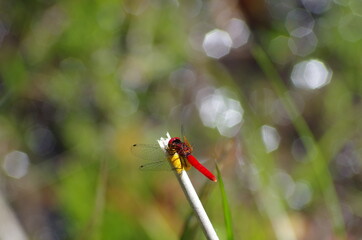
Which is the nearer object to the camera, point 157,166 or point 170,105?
point 157,166

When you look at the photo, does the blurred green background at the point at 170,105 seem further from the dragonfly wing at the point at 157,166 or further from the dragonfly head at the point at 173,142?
the dragonfly head at the point at 173,142

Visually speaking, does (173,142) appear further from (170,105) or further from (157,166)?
(170,105)

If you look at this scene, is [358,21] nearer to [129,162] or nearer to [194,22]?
[194,22]

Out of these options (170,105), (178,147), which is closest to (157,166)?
(178,147)

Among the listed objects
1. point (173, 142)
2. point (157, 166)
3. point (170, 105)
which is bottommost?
point (173, 142)

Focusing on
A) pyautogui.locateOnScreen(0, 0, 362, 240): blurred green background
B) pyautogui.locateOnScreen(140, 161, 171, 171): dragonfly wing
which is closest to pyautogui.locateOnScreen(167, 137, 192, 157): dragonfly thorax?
pyautogui.locateOnScreen(140, 161, 171, 171): dragonfly wing

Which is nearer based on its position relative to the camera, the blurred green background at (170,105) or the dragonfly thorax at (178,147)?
the dragonfly thorax at (178,147)

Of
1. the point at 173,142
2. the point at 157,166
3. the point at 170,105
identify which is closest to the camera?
the point at 173,142

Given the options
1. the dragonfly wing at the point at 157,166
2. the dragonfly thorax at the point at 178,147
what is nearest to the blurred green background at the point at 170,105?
the dragonfly wing at the point at 157,166
